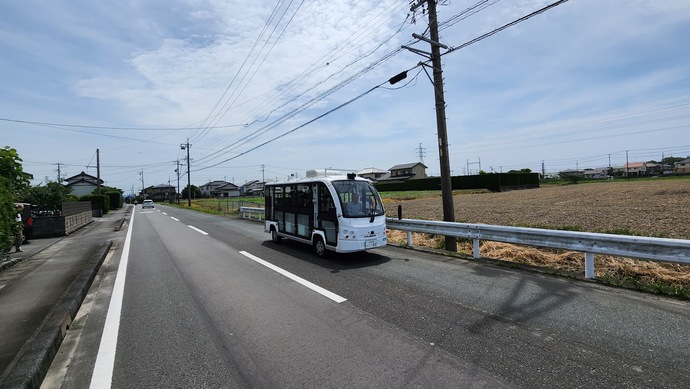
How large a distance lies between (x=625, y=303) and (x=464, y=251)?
16.0 feet

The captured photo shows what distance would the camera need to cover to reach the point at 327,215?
8.96 m

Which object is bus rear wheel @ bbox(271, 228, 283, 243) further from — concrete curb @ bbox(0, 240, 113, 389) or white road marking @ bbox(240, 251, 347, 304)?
concrete curb @ bbox(0, 240, 113, 389)

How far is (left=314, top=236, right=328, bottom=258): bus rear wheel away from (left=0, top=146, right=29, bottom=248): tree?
7.43m

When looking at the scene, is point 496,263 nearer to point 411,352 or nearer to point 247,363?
point 411,352

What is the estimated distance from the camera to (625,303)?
4.95 meters

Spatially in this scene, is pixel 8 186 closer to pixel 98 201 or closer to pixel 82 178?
pixel 98 201

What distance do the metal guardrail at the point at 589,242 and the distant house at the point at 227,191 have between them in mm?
129215

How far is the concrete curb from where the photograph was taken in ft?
10.6

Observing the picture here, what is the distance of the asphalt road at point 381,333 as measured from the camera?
3.29 metres

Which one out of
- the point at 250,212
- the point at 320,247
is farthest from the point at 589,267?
the point at 250,212

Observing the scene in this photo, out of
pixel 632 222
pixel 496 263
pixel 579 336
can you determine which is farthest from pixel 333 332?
pixel 632 222

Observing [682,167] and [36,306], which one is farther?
[682,167]

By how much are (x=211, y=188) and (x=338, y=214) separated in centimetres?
13711

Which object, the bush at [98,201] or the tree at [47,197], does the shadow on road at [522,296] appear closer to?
the tree at [47,197]
